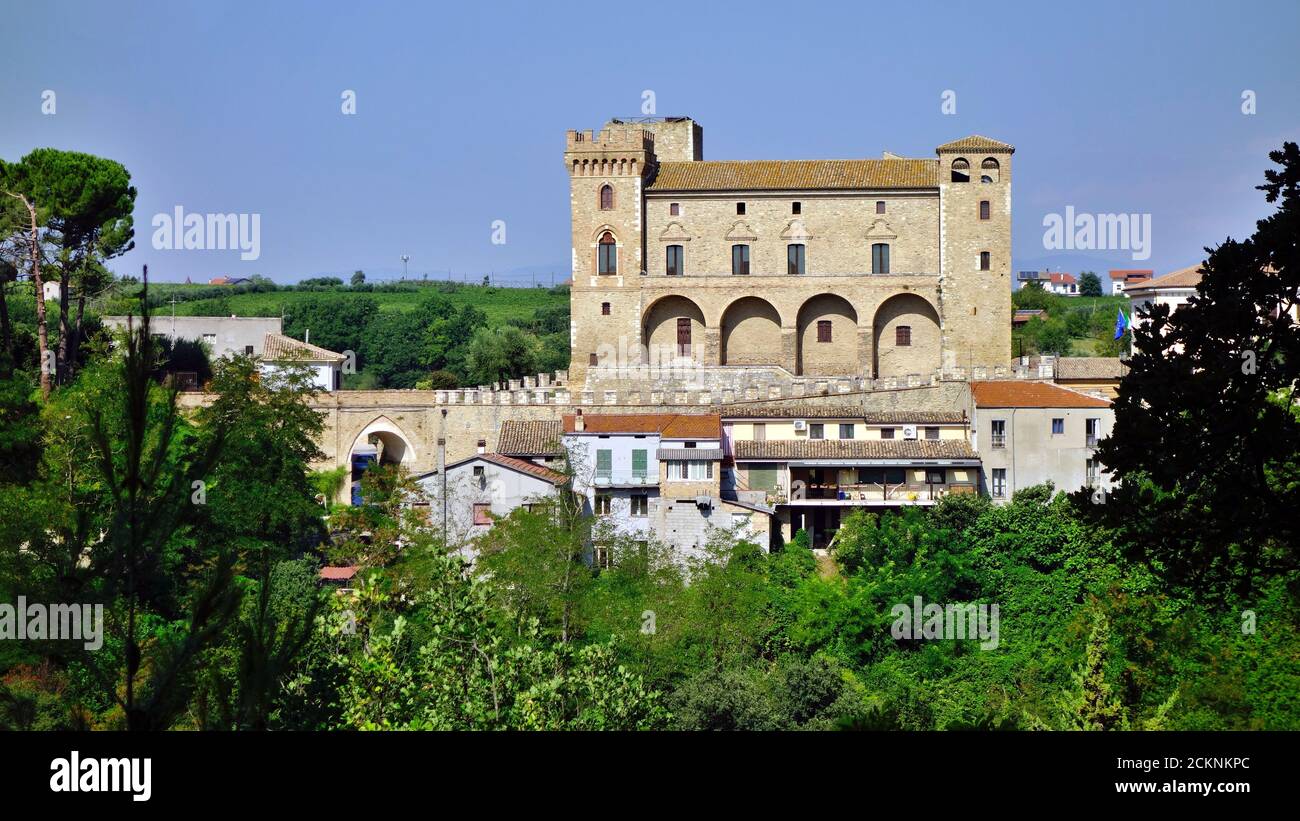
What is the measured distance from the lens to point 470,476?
3828 centimetres

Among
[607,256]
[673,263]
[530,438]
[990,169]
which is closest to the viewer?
[530,438]

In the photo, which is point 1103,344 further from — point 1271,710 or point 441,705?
point 441,705

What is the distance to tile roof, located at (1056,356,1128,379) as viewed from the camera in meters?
43.6

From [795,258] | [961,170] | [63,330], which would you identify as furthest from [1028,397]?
[63,330]

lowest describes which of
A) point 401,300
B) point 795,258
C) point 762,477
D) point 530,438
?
point 762,477

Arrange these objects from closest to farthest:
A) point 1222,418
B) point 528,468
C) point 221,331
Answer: point 1222,418 → point 528,468 → point 221,331

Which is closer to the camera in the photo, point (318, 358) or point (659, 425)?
point (659, 425)

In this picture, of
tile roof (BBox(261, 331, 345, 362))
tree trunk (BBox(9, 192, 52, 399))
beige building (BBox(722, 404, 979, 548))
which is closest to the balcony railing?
beige building (BBox(722, 404, 979, 548))

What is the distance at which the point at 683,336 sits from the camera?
49.0m

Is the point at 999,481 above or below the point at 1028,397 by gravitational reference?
below

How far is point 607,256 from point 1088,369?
15083 millimetres

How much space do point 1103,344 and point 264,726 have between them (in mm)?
61840

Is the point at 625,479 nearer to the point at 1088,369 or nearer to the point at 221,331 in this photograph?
the point at 1088,369

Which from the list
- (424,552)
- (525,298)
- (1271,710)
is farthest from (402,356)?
(1271,710)
